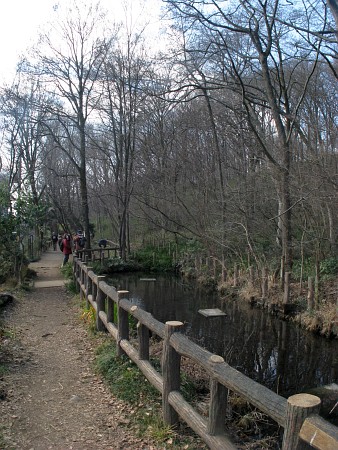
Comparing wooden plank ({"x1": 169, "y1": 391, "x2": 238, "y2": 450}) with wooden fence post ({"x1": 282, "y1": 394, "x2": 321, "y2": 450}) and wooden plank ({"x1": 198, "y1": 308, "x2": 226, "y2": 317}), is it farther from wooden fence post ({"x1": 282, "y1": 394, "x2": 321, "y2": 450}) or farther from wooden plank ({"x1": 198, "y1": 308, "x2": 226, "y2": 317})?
wooden plank ({"x1": 198, "y1": 308, "x2": 226, "y2": 317})

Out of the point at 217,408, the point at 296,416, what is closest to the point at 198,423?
the point at 217,408

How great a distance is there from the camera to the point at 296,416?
2.51 meters

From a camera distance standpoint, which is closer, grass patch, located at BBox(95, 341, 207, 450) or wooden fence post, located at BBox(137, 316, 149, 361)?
grass patch, located at BBox(95, 341, 207, 450)

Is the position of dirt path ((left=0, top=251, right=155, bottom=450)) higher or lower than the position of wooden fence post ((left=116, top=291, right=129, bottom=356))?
lower

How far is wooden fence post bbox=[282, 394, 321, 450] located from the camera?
2.48 meters

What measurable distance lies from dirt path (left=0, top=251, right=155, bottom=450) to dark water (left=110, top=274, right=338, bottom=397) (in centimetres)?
379

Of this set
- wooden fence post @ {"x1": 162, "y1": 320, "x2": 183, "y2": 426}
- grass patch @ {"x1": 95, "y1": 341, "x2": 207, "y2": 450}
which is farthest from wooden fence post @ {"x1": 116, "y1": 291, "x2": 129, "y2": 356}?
wooden fence post @ {"x1": 162, "y1": 320, "x2": 183, "y2": 426}

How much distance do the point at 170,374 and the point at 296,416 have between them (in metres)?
2.03

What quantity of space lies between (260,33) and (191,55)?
324cm

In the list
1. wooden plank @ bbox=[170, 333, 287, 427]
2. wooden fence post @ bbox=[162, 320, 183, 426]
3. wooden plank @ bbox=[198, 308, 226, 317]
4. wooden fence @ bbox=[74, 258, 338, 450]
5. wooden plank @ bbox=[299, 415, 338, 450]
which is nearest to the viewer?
wooden plank @ bbox=[299, 415, 338, 450]

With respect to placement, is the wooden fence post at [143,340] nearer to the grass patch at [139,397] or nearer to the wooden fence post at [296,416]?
the grass patch at [139,397]

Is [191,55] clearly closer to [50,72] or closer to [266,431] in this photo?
[50,72]

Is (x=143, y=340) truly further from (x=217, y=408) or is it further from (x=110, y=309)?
(x=110, y=309)

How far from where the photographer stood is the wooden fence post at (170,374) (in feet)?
14.3
